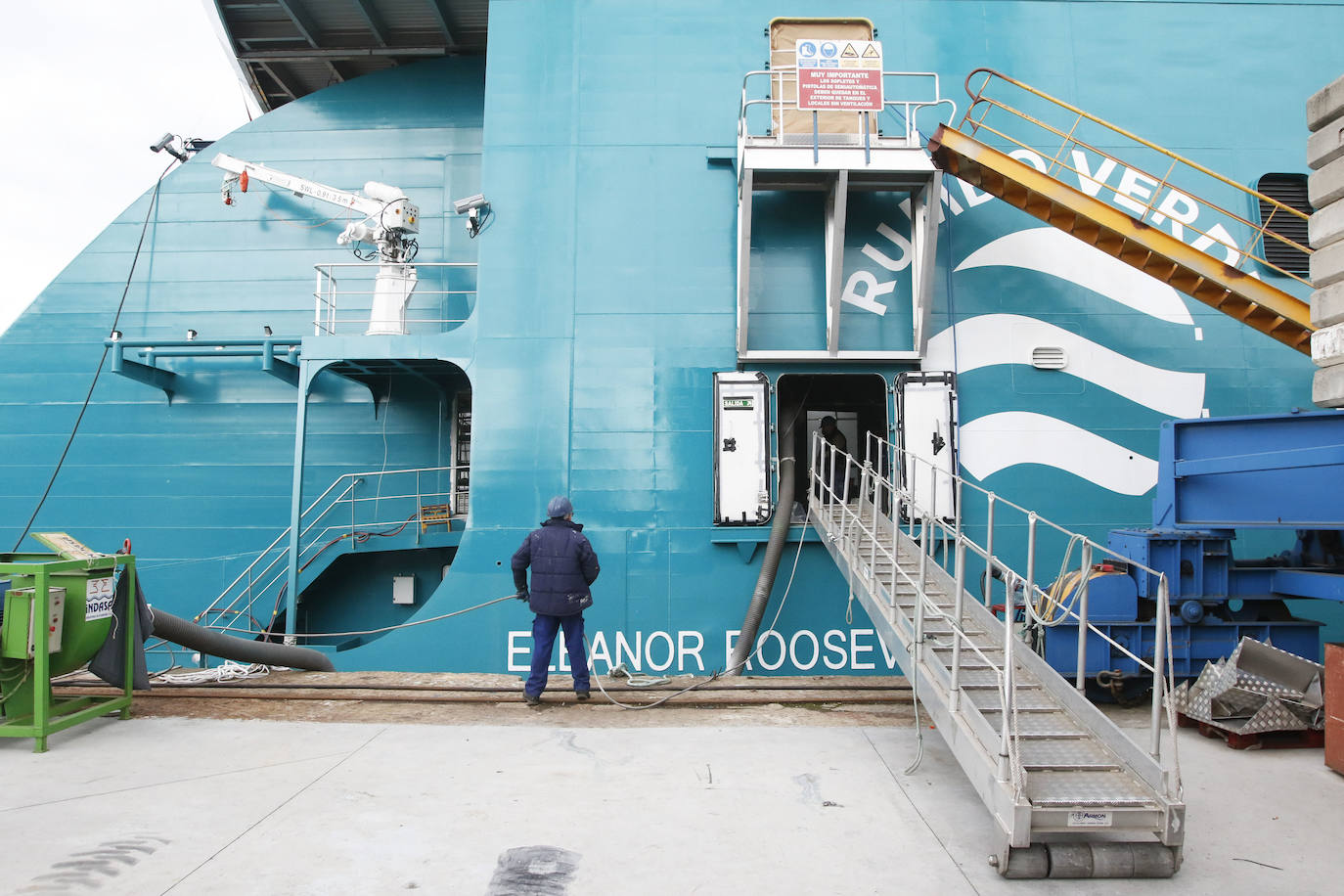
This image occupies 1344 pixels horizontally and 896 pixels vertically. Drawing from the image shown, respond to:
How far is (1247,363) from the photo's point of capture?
826 centimetres

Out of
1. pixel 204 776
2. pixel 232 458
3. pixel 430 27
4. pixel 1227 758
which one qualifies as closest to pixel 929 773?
pixel 1227 758

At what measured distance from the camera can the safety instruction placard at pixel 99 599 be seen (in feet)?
16.9

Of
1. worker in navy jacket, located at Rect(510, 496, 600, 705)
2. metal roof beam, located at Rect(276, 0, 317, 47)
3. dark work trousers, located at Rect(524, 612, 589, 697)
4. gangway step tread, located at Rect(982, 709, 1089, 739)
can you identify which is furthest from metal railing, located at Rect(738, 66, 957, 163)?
metal roof beam, located at Rect(276, 0, 317, 47)

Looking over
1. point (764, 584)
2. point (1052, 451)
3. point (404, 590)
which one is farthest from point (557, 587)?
point (1052, 451)

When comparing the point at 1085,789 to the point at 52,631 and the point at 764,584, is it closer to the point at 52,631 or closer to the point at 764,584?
the point at 764,584

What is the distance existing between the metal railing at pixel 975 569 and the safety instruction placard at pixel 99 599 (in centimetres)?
538

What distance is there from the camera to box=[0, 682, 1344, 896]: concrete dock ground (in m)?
3.25

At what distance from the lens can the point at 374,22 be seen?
10.4 metres

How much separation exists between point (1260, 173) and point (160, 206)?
536 inches

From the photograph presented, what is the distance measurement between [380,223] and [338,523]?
149 inches

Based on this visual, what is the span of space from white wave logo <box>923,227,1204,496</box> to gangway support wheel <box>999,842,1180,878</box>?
503 cm

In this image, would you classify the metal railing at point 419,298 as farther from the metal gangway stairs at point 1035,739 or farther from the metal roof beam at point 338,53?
the metal gangway stairs at point 1035,739

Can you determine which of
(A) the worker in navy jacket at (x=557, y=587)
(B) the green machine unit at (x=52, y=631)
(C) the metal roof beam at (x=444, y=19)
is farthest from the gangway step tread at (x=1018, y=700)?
(C) the metal roof beam at (x=444, y=19)

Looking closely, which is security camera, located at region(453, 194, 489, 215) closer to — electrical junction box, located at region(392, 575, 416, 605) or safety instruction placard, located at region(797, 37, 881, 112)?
safety instruction placard, located at region(797, 37, 881, 112)
